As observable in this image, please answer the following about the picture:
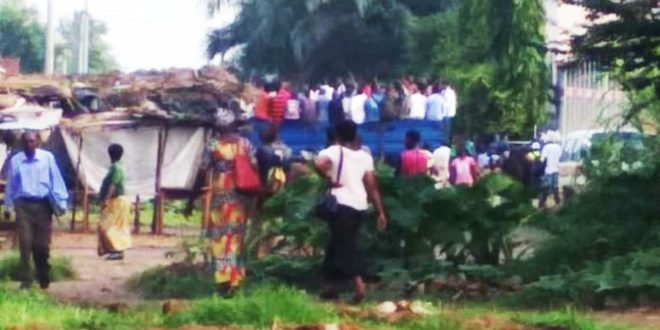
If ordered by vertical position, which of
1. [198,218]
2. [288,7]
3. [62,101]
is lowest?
[198,218]

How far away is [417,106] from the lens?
31.2 m

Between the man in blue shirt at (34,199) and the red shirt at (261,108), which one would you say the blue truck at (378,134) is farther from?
the man in blue shirt at (34,199)

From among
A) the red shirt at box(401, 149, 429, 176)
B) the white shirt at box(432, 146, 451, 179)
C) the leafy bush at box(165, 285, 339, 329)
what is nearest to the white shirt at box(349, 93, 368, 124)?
the white shirt at box(432, 146, 451, 179)

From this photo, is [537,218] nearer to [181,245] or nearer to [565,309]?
[565,309]

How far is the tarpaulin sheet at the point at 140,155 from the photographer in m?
25.6

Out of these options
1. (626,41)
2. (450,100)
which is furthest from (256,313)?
(450,100)

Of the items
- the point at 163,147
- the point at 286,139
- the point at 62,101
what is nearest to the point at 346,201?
the point at 163,147

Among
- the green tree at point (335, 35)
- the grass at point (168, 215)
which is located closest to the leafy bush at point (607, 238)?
the grass at point (168, 215)

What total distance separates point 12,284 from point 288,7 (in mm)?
33359

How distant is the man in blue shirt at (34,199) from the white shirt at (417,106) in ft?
57.1

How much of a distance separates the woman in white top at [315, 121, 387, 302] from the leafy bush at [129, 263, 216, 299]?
1.20 meters

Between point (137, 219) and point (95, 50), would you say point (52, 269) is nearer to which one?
point (137, 219)

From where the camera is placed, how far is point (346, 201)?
12289 mm

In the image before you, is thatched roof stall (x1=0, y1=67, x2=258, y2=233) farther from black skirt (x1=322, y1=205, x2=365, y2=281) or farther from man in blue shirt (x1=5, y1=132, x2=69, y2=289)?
black skirt (x1=322, y1=205, x2=365, y2=281)
